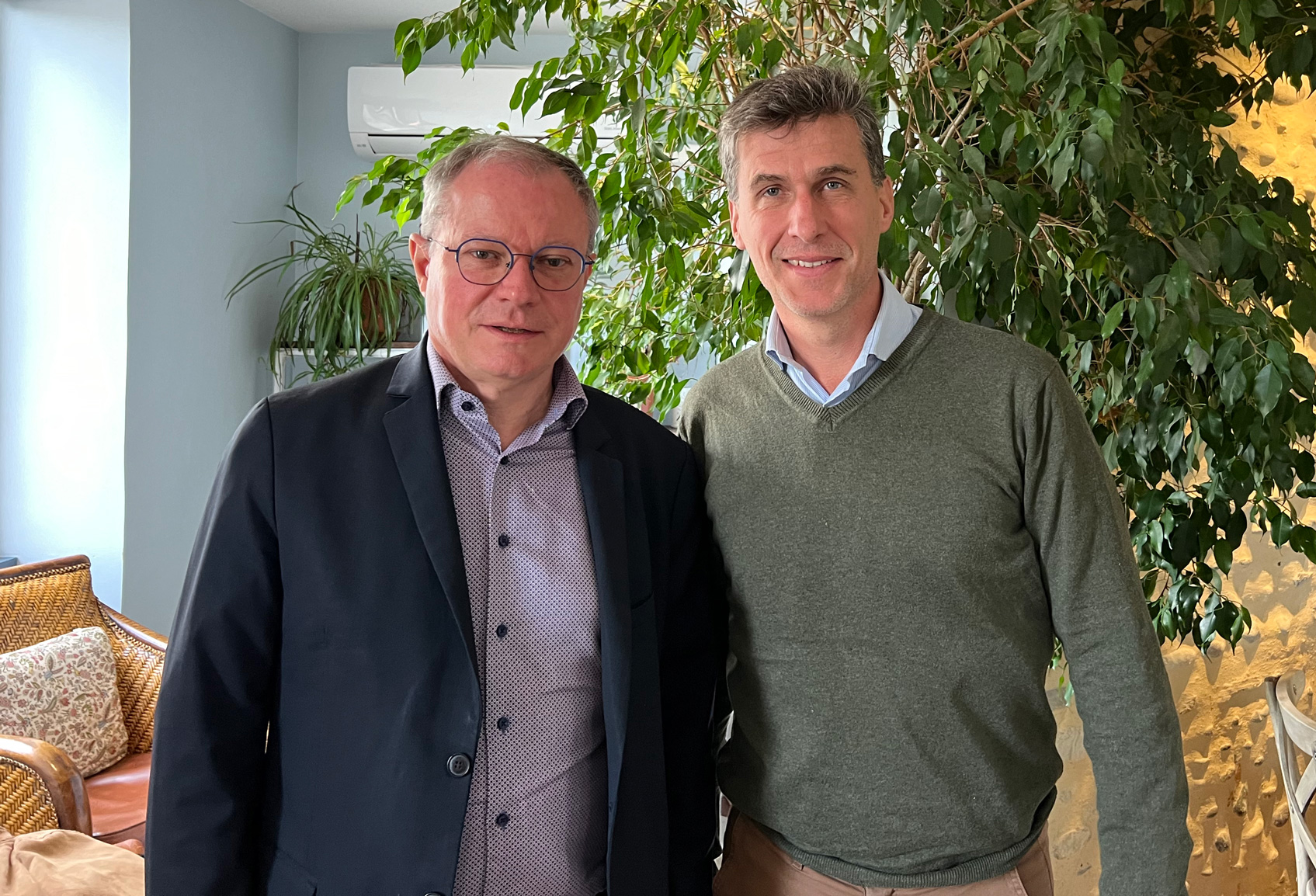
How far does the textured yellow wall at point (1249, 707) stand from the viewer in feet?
8.22

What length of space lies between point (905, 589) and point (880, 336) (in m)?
0.32

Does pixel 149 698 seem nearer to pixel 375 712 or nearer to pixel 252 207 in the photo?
pixel 252 207

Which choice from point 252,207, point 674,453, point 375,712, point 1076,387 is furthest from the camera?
point 252,207

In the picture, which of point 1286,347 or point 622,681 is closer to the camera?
point 622,681

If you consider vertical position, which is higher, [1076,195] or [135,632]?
[1076,195]

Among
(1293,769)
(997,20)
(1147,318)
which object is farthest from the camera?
(1293,769)

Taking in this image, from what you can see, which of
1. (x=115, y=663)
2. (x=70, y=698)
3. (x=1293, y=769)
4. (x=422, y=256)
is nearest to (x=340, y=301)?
(x=115, y=663)

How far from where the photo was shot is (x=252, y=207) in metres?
4.48

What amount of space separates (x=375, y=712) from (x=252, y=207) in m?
3.69

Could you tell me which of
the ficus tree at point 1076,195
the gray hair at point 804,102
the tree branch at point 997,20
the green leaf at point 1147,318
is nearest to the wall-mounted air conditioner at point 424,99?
the ficus tree at point 1076,195

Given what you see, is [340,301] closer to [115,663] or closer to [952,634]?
[115,663]

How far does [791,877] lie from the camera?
1.45 m

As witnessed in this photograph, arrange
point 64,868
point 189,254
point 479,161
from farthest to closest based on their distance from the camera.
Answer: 1. point 189,254
2. point 64,868
3. point 479,161

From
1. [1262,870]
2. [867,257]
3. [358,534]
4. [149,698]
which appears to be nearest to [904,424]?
[867,257]
